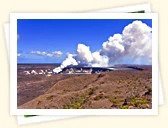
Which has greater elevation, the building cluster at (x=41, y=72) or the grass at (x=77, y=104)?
the building cluster at (x=41, y=72)

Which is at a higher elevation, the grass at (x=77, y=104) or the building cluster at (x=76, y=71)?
the building cluster at (x=76, y=71)

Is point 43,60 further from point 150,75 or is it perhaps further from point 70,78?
point 150,75

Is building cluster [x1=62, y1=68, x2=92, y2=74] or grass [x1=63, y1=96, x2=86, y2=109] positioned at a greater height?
building cluster [x1=62, y1=68, x2=92, y2=74]

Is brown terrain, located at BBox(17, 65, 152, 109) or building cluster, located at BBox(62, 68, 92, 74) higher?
building cluster, located at BBox(62, 68, 92, 74)

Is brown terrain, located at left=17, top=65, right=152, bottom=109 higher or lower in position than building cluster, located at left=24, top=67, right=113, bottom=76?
lower

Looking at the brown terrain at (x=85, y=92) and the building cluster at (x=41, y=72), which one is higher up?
the building cluster at (x=41, y=72)
